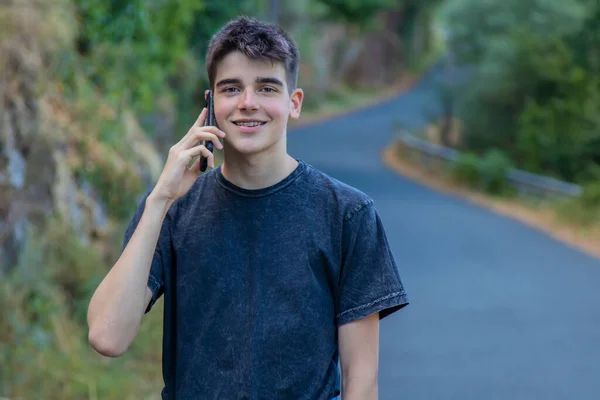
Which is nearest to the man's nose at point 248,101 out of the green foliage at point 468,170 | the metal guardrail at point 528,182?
the metal guardrail at point 528,182

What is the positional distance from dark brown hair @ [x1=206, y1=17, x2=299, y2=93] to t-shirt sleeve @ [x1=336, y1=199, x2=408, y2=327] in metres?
0.42

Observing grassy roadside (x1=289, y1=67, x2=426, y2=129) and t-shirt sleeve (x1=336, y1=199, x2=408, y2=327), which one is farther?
grassy roadside (x1=289, y1=67, x2=426, y2=129)

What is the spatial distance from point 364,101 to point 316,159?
75.6ft

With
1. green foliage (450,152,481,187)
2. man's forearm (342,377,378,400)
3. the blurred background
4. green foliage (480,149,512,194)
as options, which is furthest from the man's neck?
green foliage (450,152,481,187)

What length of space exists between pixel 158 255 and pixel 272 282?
1.10 ft

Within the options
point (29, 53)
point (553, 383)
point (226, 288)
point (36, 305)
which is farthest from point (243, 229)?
point (29, 53)

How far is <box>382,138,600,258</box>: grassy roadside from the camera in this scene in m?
15.8

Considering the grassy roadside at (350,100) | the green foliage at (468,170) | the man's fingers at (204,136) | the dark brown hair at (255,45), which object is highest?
the dark brown hair at (255,45)

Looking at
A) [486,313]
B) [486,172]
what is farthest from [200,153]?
[486,172]

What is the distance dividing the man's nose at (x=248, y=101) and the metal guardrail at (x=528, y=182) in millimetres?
16203

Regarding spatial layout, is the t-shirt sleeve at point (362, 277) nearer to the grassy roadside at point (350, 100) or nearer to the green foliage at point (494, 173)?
the green foliage at point (494, 173)

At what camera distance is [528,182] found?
2194 centimetres

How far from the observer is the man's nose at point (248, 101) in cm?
281

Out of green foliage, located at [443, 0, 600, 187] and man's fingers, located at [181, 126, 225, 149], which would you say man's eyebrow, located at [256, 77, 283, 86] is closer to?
man's fingers, located at [181, 126, 225, 149]
